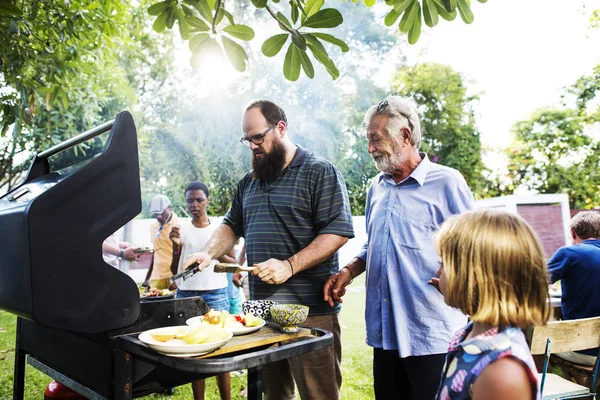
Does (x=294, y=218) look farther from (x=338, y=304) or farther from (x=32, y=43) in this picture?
(x=32, y=43)

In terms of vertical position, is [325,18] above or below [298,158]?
above

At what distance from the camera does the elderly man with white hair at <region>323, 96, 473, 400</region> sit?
191cm

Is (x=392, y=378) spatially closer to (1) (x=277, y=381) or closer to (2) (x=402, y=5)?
(1) (x=277, y=381)

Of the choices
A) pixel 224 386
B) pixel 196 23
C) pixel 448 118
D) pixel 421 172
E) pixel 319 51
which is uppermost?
pixel 448 118

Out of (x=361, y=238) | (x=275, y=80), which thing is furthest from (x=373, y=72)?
(x=361, y=238)

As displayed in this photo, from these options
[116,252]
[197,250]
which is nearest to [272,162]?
[197,250]

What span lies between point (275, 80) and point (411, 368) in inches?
585

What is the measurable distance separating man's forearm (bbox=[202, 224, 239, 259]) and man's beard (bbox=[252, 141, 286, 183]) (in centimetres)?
46

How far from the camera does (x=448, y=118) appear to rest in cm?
1466

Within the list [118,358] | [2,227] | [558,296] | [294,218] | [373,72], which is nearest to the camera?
[118,358]

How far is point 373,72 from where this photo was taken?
16.9m

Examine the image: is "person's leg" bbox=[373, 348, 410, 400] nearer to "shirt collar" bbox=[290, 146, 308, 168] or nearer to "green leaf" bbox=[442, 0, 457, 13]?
"shirt collar" bbox=[290, 146, 308, 168]

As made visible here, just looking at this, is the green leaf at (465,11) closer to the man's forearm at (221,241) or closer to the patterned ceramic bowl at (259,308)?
the patterned ceramic bowl at (259,308)

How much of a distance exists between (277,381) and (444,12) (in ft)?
6.39
